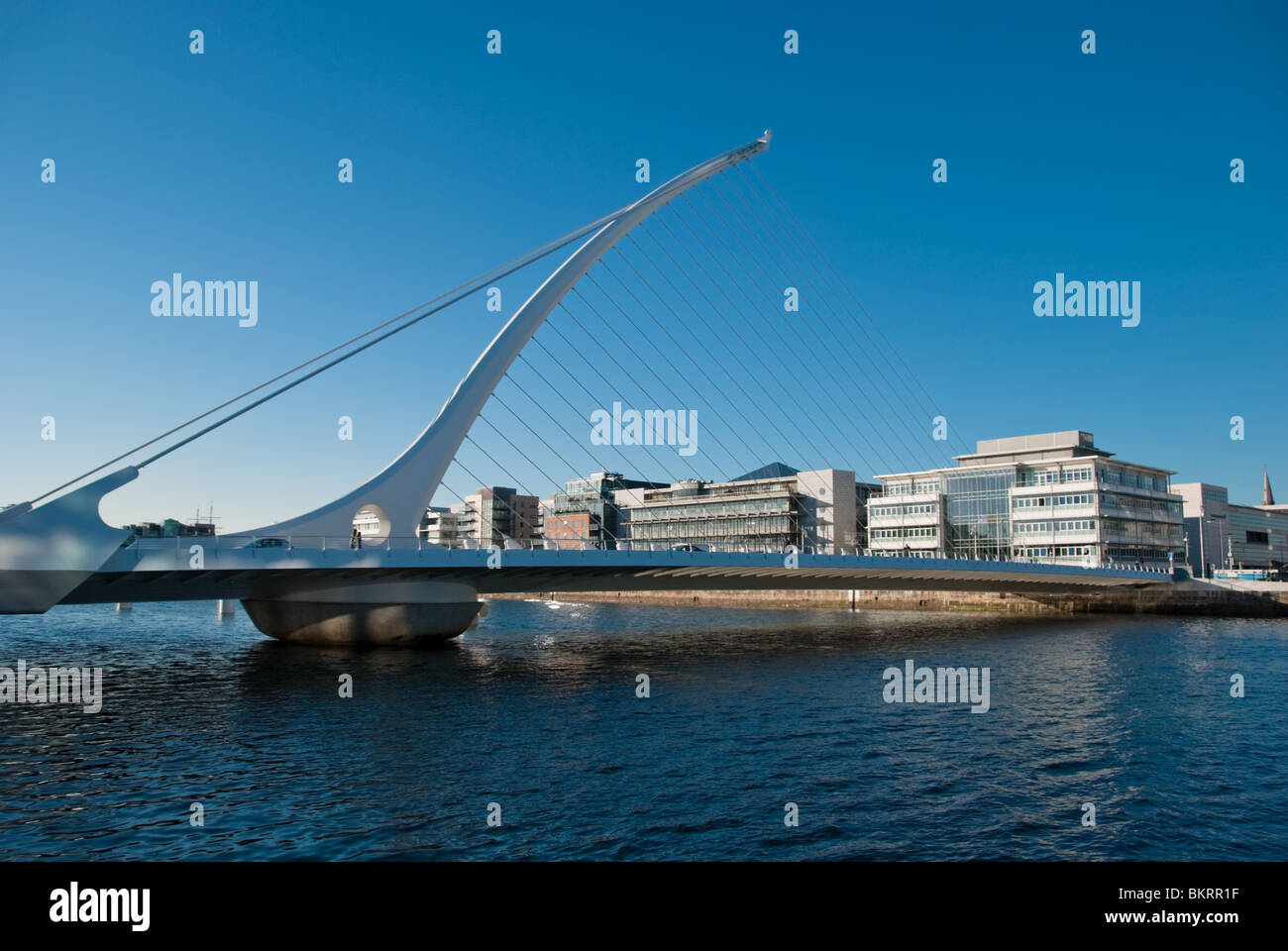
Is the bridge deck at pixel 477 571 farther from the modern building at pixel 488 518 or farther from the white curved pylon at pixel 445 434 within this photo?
the modern building at pixel 488 518

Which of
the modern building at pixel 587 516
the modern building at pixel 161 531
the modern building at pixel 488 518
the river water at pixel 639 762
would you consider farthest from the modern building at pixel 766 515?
the river water at pixel 639 762

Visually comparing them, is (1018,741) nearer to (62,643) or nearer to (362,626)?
(362,626)

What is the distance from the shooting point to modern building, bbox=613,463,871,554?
110000 millimetres

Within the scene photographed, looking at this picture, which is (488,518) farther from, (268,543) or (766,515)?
(268,543)

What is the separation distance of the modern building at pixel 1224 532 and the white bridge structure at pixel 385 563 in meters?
→ 69.8

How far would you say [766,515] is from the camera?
114 metres

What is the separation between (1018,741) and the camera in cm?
1983

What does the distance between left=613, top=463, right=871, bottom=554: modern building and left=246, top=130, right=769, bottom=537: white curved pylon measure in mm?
63622

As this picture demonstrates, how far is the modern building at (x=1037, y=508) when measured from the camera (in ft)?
252

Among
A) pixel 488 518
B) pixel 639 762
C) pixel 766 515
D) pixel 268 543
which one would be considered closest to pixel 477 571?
pixel 268 543

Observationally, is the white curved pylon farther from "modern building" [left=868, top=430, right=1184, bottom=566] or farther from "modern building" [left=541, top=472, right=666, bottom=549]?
"modern building" [left=541, top=472, right=666, bottom=549]

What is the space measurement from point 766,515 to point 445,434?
79.9m

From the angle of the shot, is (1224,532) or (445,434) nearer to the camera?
(445,434)

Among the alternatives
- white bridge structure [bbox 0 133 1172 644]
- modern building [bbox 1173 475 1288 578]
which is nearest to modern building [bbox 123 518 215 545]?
white bridge structure [bbox 0 133 1172 644]
